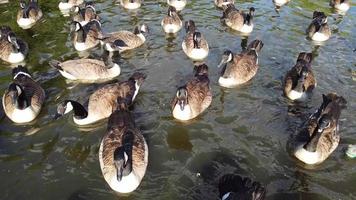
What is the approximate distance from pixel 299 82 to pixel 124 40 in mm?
7057

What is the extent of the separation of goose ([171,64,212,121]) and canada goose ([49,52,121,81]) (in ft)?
9.87

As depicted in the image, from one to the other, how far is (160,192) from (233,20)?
1061cm

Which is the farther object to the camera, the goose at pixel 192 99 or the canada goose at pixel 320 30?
the canada goose at pixel 320 30

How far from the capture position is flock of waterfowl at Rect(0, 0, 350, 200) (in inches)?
373

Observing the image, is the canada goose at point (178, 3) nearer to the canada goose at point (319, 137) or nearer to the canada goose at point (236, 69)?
the canada goose at point (236, 69)

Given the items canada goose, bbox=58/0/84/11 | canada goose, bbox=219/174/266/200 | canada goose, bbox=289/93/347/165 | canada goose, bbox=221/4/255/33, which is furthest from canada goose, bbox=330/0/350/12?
canada goose, bbox=219/174/266/200

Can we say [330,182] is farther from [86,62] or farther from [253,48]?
[86,62]

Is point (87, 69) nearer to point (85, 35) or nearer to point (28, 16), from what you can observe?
point (85, 35)

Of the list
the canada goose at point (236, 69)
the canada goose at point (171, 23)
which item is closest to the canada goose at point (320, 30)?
the canada goose at point (236, 69)

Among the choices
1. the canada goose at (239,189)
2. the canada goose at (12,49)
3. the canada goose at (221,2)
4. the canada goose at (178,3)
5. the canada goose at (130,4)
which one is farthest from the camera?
the canada goose at (178,3)

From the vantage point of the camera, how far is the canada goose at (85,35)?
16.1 m

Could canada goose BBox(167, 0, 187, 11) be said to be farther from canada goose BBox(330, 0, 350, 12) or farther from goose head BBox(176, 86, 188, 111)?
goose head BBox(176, 86, 188, 111)

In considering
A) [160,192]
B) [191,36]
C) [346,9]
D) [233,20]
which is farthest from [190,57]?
[346,9]

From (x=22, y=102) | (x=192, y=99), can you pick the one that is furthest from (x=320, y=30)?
(x=22, y=102)
